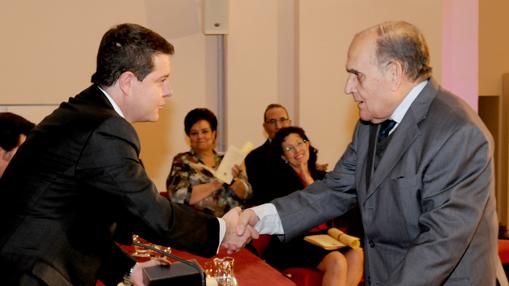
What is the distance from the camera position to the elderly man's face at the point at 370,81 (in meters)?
2.02

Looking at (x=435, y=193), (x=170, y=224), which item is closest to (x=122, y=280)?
(x=170, y=224)

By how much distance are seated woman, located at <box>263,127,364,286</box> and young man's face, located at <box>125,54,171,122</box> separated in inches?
86.1

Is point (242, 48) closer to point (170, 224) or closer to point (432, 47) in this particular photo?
point (432, 47)

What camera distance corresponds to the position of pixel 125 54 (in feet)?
6.63

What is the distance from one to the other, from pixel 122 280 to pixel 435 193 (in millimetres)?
1184

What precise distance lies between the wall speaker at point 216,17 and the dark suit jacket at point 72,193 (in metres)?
4.13

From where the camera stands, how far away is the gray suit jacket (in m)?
1.76

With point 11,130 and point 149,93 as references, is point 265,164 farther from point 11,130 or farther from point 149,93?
point 149,93

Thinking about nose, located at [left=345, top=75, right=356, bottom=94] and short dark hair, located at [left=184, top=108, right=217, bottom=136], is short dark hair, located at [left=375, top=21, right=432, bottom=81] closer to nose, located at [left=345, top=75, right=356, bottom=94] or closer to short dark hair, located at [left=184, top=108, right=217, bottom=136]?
nose, located at [left=345, top=75, right=356, bottom=94]

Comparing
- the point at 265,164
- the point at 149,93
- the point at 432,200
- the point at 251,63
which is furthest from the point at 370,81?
the point at 251,63

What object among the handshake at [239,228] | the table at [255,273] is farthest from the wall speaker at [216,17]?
the handshake at [239,228]

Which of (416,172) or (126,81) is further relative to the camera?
(126,81)

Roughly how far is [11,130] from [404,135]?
2.07 metres

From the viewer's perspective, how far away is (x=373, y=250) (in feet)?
6.84
